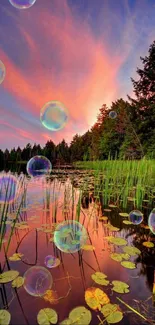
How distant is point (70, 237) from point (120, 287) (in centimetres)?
120

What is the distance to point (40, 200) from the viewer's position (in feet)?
19.5

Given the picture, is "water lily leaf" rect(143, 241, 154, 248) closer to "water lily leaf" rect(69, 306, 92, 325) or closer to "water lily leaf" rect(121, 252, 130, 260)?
"water lily leaf" rect(121, 252, 130, 260)

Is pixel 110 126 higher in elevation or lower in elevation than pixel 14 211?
higher

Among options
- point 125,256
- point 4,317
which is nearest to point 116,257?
point 125,256

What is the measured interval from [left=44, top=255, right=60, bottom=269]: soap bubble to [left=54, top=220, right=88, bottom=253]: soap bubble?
0.21m

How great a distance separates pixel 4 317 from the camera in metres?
1.52

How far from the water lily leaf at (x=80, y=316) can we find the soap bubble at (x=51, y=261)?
754 mm

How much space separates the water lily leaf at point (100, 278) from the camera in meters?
2.00

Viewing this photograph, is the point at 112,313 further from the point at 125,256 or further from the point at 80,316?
the point at 125,256

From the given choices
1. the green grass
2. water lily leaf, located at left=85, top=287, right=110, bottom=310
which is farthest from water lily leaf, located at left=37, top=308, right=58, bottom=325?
the green grass

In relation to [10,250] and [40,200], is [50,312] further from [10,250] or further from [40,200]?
[40,200]

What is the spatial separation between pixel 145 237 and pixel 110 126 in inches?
1301

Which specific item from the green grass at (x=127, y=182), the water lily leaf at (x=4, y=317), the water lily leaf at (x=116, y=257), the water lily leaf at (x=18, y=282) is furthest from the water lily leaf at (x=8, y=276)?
the green grass at (x=127, y=182)

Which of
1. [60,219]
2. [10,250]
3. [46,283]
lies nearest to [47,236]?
[10,250]
